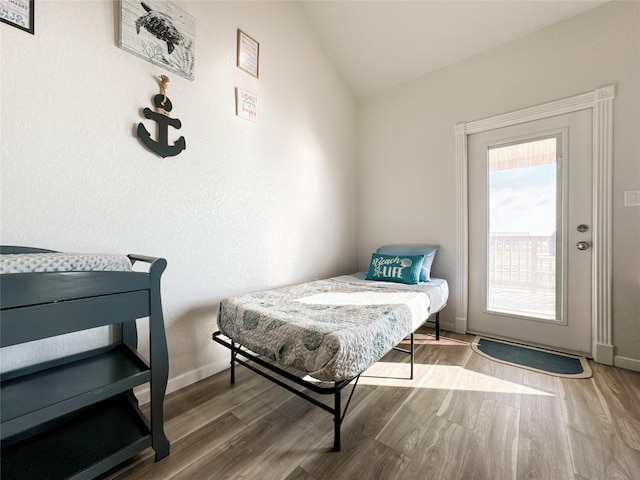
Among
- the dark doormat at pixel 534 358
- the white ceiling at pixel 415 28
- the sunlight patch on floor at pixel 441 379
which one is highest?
the white ceiling at pixel 415 28

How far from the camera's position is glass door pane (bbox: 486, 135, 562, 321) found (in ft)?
7.31

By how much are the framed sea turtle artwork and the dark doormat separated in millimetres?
2985

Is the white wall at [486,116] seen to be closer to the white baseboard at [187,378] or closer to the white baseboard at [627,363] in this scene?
the white baseboard at [627,363]

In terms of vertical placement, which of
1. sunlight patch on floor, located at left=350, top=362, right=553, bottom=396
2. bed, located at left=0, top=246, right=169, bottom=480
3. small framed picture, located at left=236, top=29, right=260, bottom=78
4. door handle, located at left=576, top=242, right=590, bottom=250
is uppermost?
small framed picture, located at left=236, top=29, right=260, bottom=78

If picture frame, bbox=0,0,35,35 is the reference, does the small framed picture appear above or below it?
above

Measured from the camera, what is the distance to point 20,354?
3.87 ft

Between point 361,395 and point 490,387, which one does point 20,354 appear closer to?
point 361,395

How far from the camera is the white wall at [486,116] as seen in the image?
1.91 m

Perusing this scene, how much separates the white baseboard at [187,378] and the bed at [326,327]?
0.21 m

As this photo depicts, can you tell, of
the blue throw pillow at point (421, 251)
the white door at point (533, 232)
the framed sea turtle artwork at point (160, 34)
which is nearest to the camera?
the framed sea turtle artwork at point (160, 34)

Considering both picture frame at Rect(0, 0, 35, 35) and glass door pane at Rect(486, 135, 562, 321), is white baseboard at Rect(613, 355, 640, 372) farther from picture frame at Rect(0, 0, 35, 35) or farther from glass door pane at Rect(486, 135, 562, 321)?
picture frame at Rect(0, 0, 35, 35)

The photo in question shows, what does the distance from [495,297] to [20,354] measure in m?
3.17

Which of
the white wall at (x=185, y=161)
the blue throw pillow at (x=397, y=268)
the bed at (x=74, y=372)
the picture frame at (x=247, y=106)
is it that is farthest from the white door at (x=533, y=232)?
the bed at (x=74, y=372)

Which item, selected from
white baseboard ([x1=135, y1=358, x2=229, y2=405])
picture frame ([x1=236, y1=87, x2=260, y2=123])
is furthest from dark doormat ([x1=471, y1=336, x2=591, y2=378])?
picture frame ([x1=236, y1=87, x2=260, y2=123])
